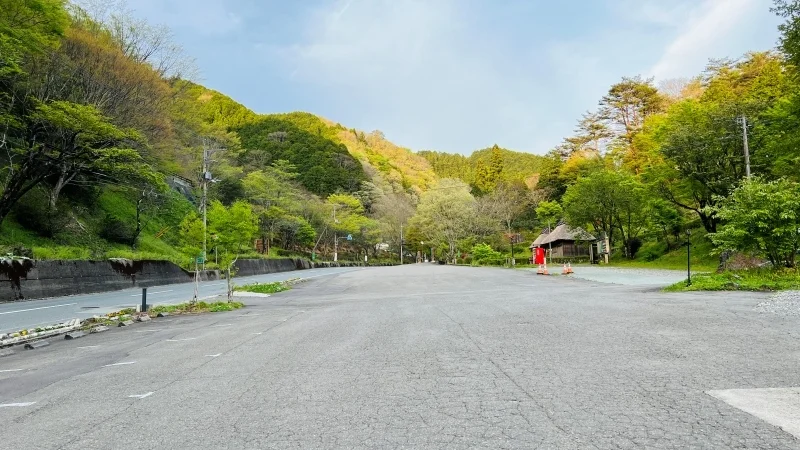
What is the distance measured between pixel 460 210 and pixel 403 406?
5967 cm

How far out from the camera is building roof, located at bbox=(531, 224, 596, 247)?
51.1 meters

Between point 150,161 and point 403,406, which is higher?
point 150,161

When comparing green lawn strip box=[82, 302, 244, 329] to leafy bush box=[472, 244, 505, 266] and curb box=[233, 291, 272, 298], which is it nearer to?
curb box=[233, 291, 272, 298]

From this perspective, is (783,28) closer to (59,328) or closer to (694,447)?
(694,447)

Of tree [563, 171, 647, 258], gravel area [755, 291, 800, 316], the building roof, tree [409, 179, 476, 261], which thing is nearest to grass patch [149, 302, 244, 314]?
gravel area [755, 291, 800, 316]

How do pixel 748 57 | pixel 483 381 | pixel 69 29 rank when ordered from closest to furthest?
pixel 483 381
pixel 69 29
pixel 748 57

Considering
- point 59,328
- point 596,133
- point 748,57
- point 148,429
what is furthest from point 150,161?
point 596,133

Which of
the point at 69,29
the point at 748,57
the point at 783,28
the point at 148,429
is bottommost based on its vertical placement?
the point at 148,429

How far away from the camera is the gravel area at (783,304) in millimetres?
9211

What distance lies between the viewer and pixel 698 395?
4.34m

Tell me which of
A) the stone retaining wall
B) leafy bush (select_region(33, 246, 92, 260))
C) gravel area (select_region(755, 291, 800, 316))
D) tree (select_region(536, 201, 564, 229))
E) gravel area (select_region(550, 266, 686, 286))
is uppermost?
tree (select_region(536, 201, 564, 229))

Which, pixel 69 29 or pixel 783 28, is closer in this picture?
pixel 783 28

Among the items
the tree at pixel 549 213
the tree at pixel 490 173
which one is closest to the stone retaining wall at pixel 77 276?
the tree at pixel 549 213

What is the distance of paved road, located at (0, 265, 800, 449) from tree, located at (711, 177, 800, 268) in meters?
7.04
